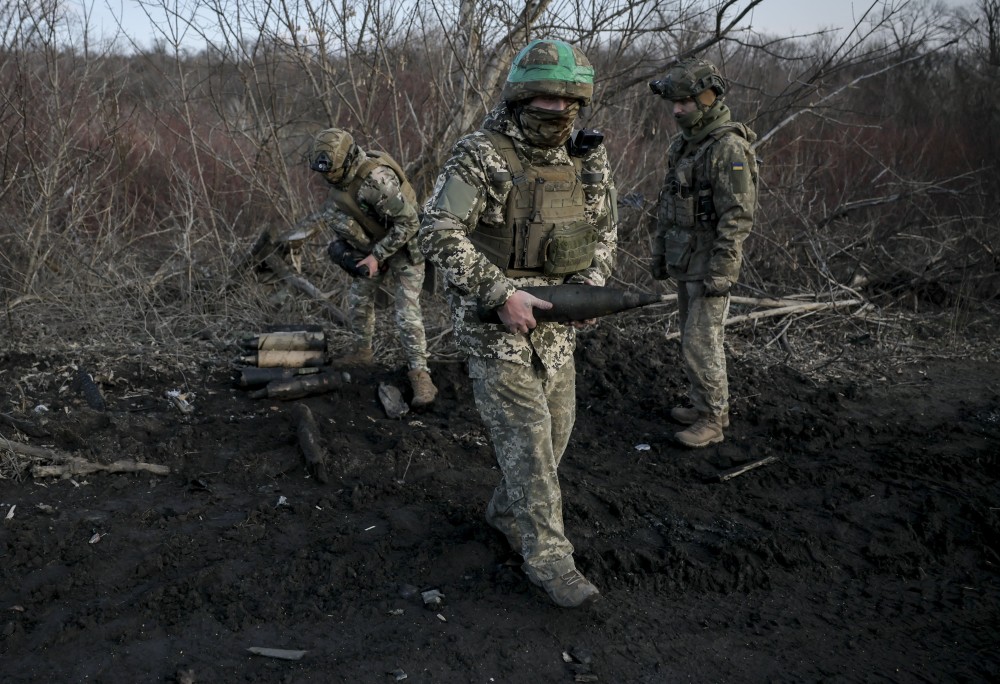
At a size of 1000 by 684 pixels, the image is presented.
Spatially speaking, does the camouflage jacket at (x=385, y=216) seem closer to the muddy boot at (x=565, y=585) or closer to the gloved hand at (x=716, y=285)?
the gloved hand at (x=716, y=285)

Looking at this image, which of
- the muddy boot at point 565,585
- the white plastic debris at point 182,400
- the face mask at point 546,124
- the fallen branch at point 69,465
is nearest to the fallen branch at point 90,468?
the fallen branch at point 69,465

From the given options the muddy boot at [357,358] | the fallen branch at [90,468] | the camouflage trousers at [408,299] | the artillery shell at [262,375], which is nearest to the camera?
the fallen branch at [90,468]

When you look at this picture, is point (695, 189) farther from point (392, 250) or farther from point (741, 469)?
point (392, 250)

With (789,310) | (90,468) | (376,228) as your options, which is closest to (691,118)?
(376,228)

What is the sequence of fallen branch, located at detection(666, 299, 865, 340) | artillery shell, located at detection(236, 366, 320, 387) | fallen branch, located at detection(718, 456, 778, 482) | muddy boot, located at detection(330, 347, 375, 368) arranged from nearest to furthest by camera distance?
fallen branch, located at detection(718, 456, 778, 482) < artillery shell, located at detection(236, 366, 320, 387) < muddy boot, located at detection(330, 347, 375, 368) < fallen branch, located at detection(666, 299, 865, 340)

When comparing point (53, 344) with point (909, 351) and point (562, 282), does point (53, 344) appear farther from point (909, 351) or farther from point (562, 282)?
point (909, 351)

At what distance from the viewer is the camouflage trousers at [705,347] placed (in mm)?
4910

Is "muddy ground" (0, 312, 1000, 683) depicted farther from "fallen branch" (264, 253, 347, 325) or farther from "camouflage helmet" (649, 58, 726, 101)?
"camouflage helmet" (649, 58, 726, 101)

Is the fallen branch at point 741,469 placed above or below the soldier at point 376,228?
below

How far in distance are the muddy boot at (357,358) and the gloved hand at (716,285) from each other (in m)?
2.68

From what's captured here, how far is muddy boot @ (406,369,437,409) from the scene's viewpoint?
5.57m

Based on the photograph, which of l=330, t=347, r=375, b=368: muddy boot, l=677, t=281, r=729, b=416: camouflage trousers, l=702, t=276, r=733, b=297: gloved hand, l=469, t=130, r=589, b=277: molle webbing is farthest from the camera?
l=330, t=347, r=375, b=368: muddy boot

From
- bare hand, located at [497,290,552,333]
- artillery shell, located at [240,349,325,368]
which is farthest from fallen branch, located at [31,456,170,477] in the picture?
bare hand, located at [497,290,552,333]

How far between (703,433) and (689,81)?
2.06 m
